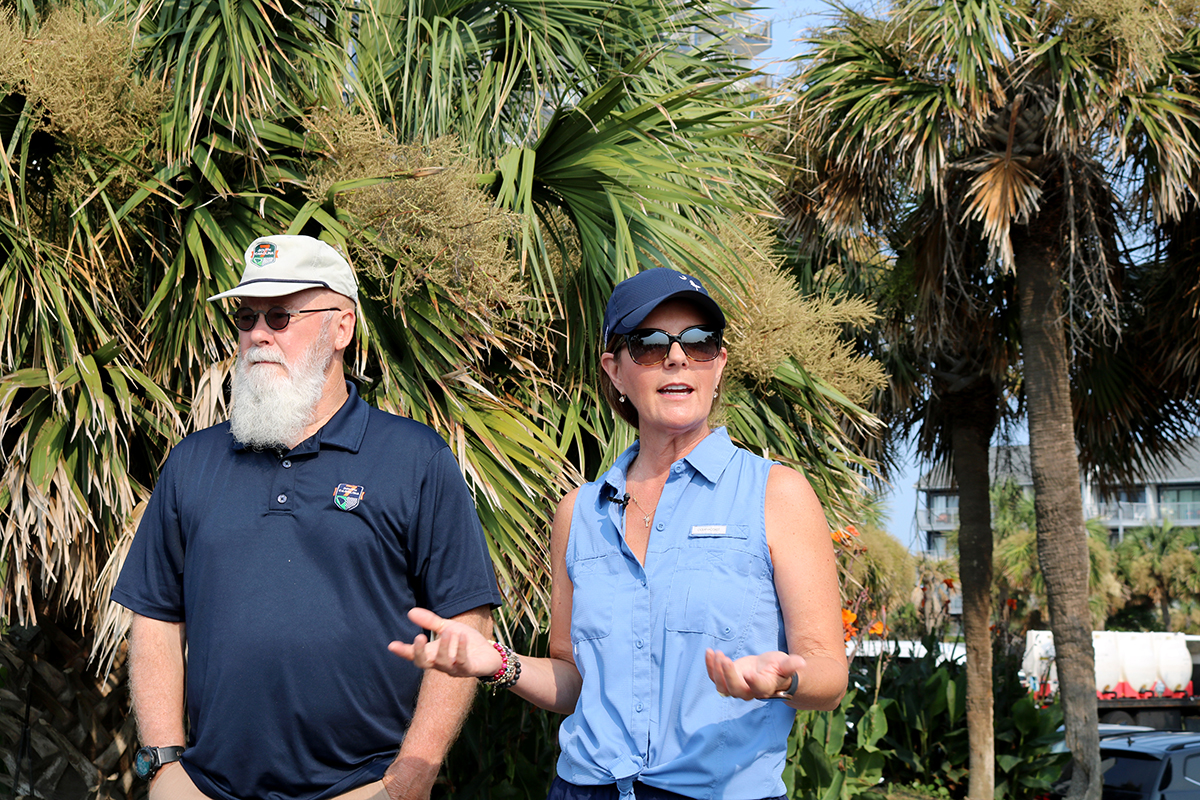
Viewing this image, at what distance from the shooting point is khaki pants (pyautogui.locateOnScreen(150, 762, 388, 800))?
2.01 metres

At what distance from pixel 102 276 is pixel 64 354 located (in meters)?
0.37

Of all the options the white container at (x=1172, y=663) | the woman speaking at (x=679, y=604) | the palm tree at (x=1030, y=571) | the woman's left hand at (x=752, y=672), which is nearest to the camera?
the woman's left hand at (x=752, y=672)

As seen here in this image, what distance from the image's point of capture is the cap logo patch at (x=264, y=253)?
7.43 feet

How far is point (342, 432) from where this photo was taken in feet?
7.26

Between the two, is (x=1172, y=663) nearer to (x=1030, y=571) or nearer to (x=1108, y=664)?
(x=1108, y=664)

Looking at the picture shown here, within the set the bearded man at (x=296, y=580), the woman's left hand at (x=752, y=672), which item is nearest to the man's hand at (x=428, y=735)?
the bearded man at (x=296, y=580)

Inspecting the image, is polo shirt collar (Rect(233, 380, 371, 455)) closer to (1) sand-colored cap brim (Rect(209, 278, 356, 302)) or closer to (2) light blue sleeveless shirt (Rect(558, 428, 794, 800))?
(1) sand-colored cap brim (Rect(209, 278, 356, 302))

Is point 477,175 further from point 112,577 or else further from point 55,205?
point 112,577

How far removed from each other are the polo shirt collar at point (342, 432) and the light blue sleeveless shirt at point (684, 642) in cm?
66

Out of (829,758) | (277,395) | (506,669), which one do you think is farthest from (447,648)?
(829,758)

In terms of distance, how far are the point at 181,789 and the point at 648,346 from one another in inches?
51.8

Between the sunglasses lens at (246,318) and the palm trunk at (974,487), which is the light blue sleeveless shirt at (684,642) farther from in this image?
the palm trunk at (974,487)

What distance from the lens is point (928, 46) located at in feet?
24.2

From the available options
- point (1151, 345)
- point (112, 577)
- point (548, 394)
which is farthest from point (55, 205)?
point (1151, 345)
